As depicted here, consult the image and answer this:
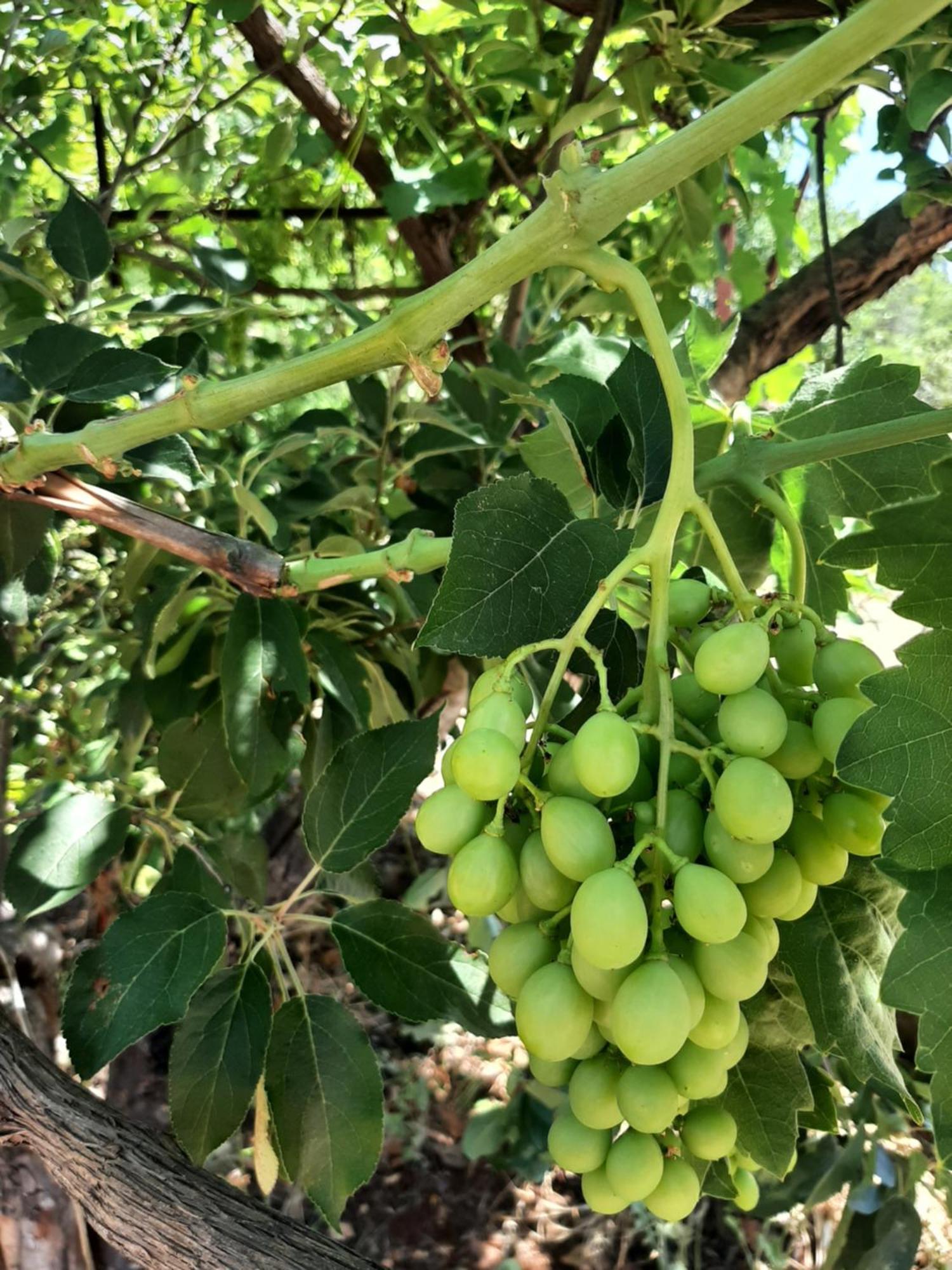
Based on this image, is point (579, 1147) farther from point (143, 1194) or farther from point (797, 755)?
point (143, 1194)

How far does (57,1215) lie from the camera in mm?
1011

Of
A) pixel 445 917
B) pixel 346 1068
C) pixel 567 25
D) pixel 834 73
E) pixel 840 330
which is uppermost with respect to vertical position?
pixel 834 73

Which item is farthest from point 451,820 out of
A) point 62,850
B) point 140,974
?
point 62,850

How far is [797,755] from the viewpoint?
51cm

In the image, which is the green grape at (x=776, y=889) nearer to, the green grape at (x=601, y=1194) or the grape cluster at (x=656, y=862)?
the grape cluster at (x=656, y=862)

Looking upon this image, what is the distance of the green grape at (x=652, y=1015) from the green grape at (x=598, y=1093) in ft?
0.25

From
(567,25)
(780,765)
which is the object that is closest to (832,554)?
(780,765)

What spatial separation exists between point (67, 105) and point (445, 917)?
1.97m

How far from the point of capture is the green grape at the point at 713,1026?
50 cm

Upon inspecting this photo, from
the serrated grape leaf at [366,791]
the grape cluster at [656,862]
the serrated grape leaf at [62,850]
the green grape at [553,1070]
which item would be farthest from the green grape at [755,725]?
the serrated grape leaf at [62,850]

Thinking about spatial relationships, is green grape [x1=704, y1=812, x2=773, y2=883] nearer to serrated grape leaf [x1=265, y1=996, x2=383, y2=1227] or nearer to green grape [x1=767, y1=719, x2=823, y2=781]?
green grape [x1=767, y1=719, x2=823, y2=781]

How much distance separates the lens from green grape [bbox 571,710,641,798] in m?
0.44

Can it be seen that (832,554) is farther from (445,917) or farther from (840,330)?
(445,917)

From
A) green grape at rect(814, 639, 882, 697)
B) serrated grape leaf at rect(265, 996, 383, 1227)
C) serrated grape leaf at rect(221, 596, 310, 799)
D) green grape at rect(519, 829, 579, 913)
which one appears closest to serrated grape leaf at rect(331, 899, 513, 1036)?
serrated grape leaf at rect(265, 996, 383, 1227)
